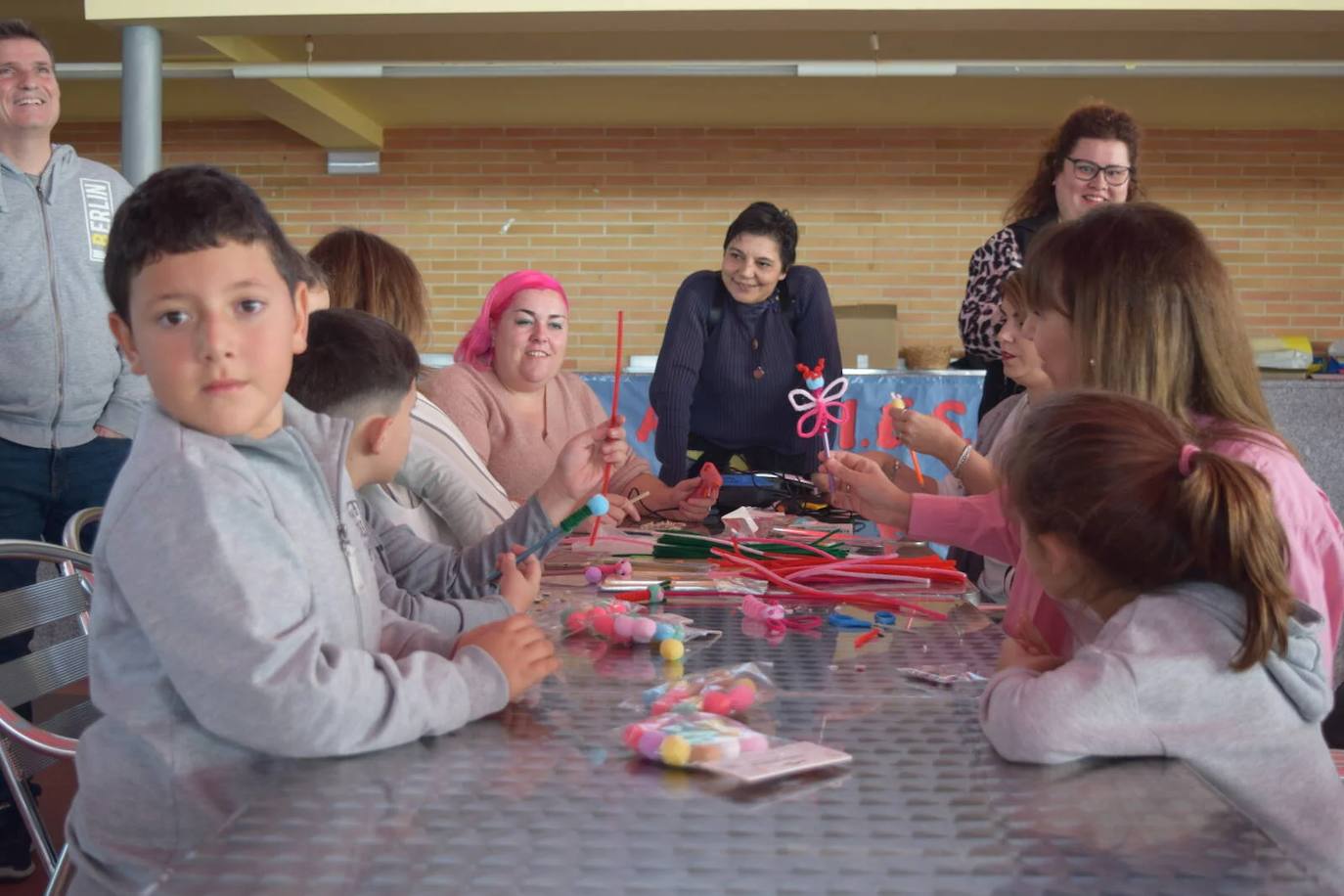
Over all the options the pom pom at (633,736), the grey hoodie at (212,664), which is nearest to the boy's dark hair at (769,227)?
the grey hoodie at (212,664)

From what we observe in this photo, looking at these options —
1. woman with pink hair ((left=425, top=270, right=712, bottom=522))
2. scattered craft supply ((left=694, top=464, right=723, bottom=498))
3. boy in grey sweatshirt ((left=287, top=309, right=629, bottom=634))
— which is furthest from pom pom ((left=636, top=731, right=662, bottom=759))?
woman with pink hair ((left=425, top=270, right=712, bottom=522))

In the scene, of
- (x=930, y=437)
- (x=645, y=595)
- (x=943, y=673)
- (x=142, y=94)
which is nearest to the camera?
(x=943, y=673)

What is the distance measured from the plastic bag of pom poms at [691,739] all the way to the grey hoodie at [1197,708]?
0.23 metres

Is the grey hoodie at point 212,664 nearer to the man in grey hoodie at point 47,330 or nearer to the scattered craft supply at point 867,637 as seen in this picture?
the scattered craft supply at point 867,637

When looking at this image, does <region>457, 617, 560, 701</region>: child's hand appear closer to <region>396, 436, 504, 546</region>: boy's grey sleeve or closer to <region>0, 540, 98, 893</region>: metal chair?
<region>0, 540, 98, 893</region>: metal chair

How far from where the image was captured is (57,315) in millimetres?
3129

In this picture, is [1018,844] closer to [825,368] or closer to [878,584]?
[878,584]

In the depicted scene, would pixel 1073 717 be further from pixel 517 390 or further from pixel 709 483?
pixel 517 390

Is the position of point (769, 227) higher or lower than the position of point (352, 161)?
lower

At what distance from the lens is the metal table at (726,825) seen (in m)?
0.84

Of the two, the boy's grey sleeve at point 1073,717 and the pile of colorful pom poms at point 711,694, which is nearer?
the boy's grey sleeve at point 1073,717

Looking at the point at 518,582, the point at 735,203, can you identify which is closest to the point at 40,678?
the point at 518,582

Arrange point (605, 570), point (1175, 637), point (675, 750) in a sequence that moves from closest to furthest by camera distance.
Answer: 1. point (675, 750)
2. point (1175, 637)
3. point (605, 570)

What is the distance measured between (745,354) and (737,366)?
0.06 metres
